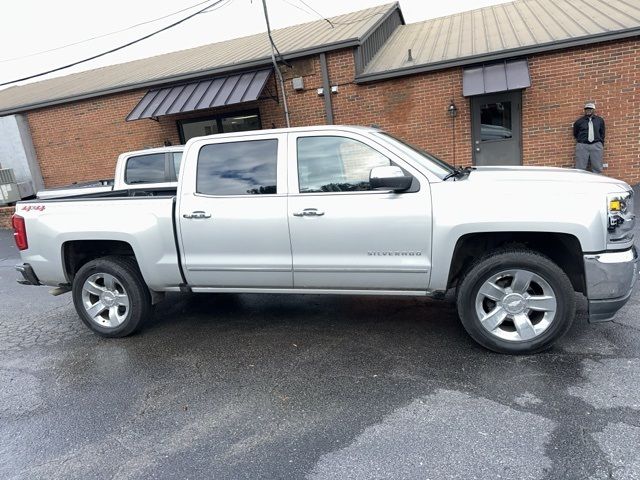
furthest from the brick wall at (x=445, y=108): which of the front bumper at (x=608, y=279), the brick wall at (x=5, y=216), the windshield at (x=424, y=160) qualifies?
the front bumper at (x=608, y=279)

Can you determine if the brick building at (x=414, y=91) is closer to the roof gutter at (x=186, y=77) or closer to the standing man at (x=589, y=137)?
the roof gutter at (x=186, y=77)

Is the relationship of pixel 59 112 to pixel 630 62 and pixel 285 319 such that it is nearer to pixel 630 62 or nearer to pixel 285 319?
pixel 285 319

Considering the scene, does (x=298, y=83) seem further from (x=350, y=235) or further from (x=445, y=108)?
(x=350, y=235)

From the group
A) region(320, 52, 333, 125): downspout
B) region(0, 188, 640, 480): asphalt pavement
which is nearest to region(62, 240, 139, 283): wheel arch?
region(0, 188, 640, 480): asphalt pavement

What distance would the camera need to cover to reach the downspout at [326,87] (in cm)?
1091

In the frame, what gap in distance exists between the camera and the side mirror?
354cm

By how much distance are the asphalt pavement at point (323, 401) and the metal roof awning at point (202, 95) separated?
7.41 m

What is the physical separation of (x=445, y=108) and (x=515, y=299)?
7.71 metres

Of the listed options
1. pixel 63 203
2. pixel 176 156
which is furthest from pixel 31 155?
pixel 63 203

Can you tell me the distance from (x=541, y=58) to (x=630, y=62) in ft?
5.34

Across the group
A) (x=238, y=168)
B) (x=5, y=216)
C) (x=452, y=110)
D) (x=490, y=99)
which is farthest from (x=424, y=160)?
(x=5, y=216)

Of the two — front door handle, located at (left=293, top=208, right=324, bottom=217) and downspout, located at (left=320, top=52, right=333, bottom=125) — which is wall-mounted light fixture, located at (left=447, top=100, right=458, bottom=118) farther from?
front door handle, located at (left=293, top=208, right=324, bottom=217)

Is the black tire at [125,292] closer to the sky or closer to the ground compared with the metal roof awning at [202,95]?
closer to the ground

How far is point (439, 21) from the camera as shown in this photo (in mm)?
15008
